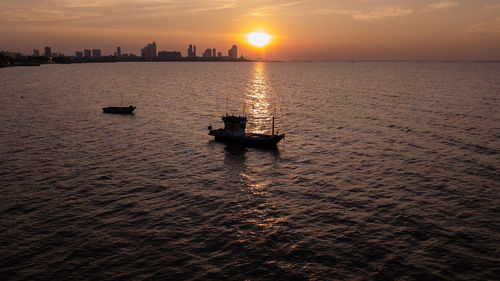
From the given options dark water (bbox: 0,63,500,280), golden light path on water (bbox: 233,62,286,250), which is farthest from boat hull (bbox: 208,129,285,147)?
golden light path on water (bbox: 233,62,286,250)

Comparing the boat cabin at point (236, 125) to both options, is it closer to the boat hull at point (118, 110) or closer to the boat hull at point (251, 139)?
the boat hull at point (251, 139)

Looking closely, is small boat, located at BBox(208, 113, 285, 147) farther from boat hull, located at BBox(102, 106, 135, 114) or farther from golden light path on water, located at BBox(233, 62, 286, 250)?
boat hull, located at BBox(102, 106, 135, 114)

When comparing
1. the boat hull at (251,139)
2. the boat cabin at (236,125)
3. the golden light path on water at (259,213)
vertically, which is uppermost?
the boat cabin at (236,125)

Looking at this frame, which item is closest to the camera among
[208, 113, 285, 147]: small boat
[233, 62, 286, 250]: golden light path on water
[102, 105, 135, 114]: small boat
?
[233, 62, 286, 250]: golden light path on water

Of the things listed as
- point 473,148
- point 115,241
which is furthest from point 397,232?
point 473,148

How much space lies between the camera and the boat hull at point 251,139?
64500 mm

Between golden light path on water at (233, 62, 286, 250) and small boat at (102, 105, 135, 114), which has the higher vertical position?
small boat at (102, 105, 135, 114)

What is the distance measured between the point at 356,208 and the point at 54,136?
5918cm

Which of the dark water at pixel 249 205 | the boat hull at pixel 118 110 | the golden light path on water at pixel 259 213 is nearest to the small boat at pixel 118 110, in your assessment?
the boat hull at pixel 118 110

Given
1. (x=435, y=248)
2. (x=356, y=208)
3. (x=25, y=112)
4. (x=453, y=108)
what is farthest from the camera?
(x=453, y=108)

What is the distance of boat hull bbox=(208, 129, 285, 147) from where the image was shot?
212 ft

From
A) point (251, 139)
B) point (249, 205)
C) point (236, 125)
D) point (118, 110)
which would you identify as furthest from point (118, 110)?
point (249, 205)

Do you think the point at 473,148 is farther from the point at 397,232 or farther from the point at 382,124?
the point at 397,232

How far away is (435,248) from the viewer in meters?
29.9
